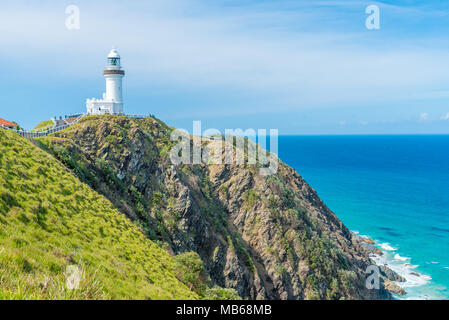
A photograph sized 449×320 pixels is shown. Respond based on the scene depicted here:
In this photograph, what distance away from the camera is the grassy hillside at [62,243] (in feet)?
28.6

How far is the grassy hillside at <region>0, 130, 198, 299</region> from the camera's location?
873 centimetres

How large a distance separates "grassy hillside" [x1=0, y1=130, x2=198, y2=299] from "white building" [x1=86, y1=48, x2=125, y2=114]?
27.8 meters

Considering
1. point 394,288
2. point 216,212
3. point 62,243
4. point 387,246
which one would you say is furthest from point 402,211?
point 62,243

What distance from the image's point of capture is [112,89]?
183ft

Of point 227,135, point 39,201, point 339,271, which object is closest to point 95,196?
point 39,201

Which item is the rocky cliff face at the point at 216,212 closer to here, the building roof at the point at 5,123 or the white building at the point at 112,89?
the white building at the point at 112,89

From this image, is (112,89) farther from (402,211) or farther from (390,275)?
(402,211)

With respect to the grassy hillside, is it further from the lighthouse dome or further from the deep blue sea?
the deep blue sea

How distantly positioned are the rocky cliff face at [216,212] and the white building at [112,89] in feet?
18.1

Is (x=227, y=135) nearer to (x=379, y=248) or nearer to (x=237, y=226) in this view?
(x=237, y=226)

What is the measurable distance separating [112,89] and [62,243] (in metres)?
45.7
